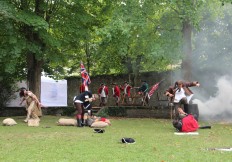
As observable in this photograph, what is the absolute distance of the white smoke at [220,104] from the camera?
23.4 metres

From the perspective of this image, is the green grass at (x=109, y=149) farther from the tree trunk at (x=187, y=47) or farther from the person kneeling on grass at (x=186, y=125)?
the tree trunk at (x=187, y=47)

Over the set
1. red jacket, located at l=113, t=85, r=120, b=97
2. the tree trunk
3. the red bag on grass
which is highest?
the tree trunk

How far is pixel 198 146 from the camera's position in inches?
399

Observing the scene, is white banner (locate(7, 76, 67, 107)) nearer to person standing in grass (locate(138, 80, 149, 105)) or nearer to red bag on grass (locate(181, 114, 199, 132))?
person standing in grass (locate(138, 80, 149, 105))

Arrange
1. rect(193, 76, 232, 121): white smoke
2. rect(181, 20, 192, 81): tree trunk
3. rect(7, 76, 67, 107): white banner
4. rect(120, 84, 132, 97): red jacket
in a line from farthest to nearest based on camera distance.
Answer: rect(7, 76, 67, 107): white banner, rect(120, 84, 132, 97): red jacket, rect(193, 76, 232, 121): white smoke, rect(181, 20, 192, 81): tree trunk

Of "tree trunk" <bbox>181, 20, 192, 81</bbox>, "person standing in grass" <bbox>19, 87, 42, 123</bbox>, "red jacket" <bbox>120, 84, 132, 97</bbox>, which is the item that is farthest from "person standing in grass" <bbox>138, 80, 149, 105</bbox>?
"person standing in grass" <bbox>19, 87, 42, 123</bbox>

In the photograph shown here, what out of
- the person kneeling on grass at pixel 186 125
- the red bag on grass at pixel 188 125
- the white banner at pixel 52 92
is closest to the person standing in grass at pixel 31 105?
the person kneeling on grass at pixel 186 125

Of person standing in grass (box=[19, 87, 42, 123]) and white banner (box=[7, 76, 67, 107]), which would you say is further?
white banner (box=[7, 76, 67, 107])

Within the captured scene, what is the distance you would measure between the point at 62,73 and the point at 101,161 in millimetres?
20587

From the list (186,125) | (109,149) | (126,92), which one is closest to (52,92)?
(126,92)

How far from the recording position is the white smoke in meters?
23.4

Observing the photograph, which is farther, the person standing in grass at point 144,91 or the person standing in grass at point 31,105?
the person standing in grass at point 144,91

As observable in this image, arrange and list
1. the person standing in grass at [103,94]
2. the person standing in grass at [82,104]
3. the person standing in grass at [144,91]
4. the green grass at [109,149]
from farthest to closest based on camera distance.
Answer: the person standing in grass at [103,94]
the person standing in grass at [144,91]
the person standing in grass at [82,104]
the green grass at [109,149]

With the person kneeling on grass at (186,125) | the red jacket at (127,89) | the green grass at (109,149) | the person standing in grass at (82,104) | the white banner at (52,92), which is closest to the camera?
the green grass at (109,149)
